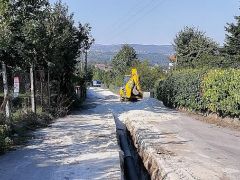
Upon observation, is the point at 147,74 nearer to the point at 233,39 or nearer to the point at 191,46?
the point at 191,46

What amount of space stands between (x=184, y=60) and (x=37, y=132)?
45.2 meters

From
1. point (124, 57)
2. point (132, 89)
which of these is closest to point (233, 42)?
point (132, 89)

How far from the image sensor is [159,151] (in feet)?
44.9

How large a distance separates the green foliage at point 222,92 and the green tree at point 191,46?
29.8m

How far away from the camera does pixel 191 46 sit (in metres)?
61.4

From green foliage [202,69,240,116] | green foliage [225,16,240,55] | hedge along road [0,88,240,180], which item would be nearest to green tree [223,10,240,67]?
green foliage [225,16,240,55]

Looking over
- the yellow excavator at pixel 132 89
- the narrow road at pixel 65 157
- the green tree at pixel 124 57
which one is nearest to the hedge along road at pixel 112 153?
the narrow road at pixel 65 157

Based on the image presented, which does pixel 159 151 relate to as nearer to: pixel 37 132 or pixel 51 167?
pixel 51 167

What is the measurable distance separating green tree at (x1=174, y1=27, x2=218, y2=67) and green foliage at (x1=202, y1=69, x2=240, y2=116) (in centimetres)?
2977

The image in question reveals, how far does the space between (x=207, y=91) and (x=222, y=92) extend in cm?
230

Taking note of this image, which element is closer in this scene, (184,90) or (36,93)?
(36,93)

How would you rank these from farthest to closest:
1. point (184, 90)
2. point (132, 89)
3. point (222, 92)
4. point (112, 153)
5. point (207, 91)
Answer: point (132, 89) < point (184, 90) < point (207, 91) < point (222, 92) < point (112, 153)

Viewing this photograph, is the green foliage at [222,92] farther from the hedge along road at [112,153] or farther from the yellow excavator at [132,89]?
the yellow excavator at [132,89]

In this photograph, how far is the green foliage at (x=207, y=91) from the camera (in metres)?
21.6
